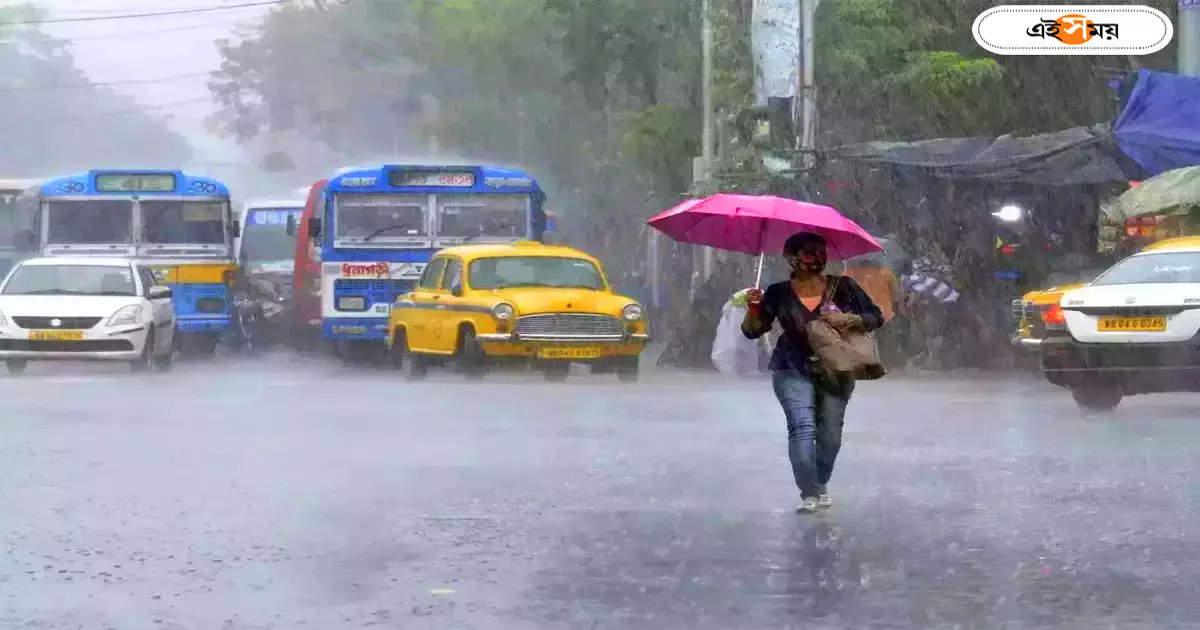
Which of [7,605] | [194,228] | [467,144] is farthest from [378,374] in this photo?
[467,144]

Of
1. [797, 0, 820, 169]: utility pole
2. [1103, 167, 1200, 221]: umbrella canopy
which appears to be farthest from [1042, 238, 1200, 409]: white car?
[797, 0, 820, 169]: utility pole

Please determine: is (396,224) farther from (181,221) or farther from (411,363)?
(181,221)

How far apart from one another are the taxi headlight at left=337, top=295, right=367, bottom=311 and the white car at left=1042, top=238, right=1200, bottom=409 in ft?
40.1

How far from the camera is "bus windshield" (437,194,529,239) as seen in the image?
3150 centimetres

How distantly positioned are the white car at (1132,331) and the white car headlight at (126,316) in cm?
1207

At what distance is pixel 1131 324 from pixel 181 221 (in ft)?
58.4

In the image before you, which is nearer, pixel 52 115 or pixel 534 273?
pixel 534 273

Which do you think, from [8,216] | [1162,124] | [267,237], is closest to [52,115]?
[8,216]

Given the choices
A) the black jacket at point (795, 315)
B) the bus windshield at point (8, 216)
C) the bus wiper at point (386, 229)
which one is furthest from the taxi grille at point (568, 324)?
the bus windshield at point (8, 216)

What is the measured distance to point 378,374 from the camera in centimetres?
3017

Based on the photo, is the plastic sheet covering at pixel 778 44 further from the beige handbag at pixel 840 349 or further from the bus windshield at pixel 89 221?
the beige handbag at pixel 840 349

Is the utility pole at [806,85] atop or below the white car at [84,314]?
atop

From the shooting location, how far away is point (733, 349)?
1139 inches

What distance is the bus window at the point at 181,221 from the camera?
34722 mm
